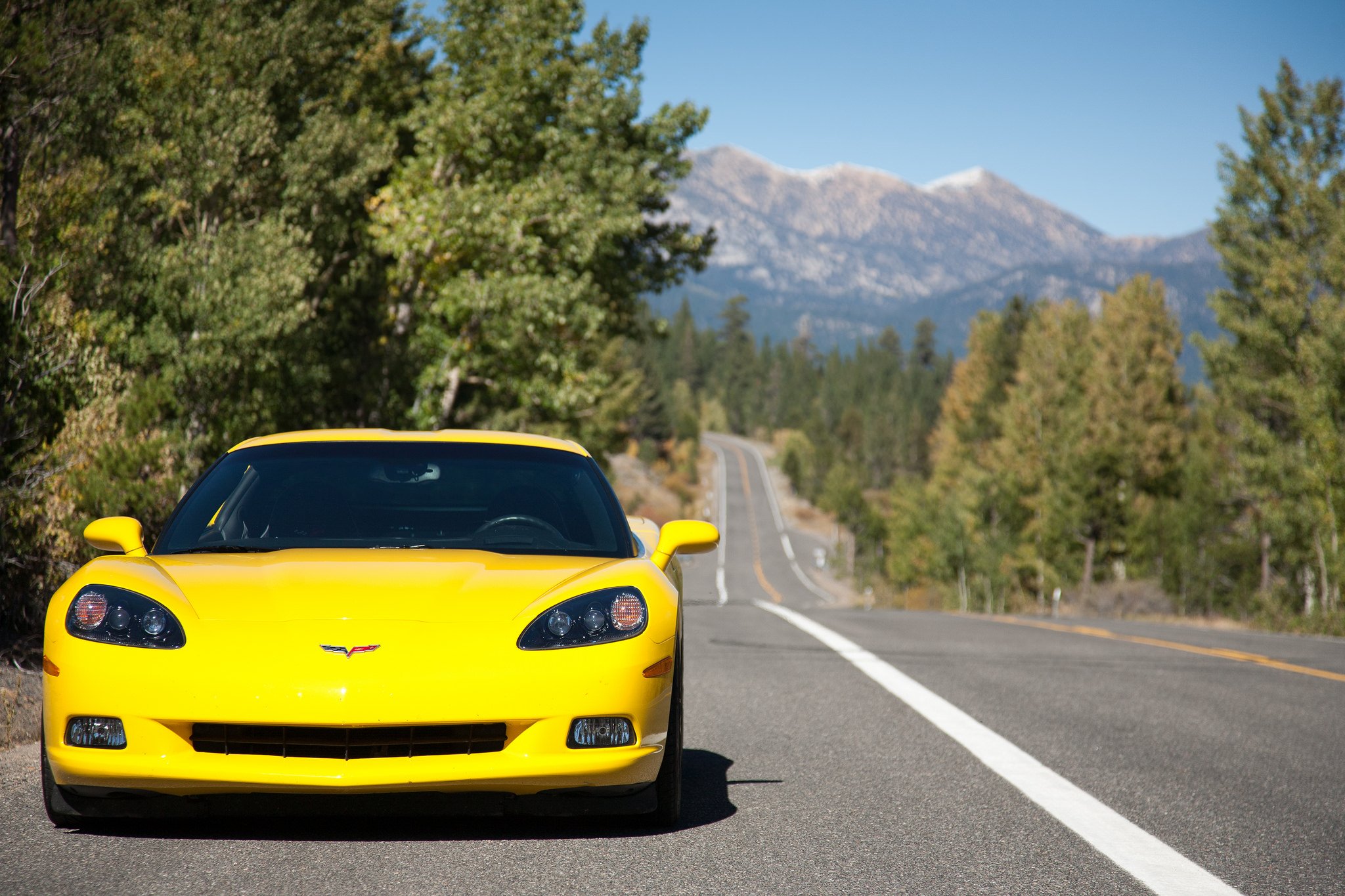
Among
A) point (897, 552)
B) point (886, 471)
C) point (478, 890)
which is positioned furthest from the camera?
point (886, 471)

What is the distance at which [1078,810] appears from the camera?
4863 millimetres

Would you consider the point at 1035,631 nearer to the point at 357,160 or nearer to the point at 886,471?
the point at 357,160

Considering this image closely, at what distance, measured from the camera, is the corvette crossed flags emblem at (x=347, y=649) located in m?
3.67

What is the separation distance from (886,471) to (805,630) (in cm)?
14745

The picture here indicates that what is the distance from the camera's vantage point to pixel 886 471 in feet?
524

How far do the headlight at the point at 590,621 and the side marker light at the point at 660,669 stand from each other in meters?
0.12

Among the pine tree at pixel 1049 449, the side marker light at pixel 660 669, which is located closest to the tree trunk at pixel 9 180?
the side marker light at pixel 660 669

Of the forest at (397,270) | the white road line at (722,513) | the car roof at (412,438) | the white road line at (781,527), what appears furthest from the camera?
the white road line at (781,527)

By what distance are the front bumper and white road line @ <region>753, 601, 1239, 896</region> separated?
5.82 feet

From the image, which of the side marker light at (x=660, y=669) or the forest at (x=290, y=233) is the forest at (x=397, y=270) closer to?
the forest at (x=290, y=233)

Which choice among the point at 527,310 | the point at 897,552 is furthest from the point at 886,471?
the point at 527,310

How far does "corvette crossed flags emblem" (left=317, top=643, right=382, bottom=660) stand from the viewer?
367cm

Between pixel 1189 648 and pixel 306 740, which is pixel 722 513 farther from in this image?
pixel 306 740

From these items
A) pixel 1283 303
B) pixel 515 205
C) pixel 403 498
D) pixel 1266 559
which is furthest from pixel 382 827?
pixel 1266 559
